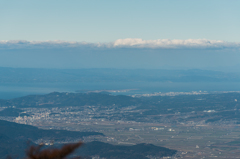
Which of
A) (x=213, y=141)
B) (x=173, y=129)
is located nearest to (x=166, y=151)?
(x=213, y=141)

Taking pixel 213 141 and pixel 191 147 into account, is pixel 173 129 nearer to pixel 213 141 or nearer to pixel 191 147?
pixel 213 141

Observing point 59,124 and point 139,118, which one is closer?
point 59,124

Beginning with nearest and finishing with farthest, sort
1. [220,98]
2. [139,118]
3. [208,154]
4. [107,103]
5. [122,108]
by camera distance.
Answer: [208,154], [139,118], [122,108], [107,103], [220,98]

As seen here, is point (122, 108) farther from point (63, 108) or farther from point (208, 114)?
point (208, 114)

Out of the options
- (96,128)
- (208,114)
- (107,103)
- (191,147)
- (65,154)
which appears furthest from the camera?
(107,103)

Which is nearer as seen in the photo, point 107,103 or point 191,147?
point 191,147

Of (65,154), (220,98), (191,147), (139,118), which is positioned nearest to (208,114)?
(139,118)

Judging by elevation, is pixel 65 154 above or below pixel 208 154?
above

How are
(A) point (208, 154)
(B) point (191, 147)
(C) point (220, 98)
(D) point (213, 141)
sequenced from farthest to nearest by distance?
(C) point (220, 98) < (D) point (213, 141) < (B) point (191, 147) < (A) point (208, 154)

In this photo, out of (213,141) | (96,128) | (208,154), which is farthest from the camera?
Result: (96,128)
